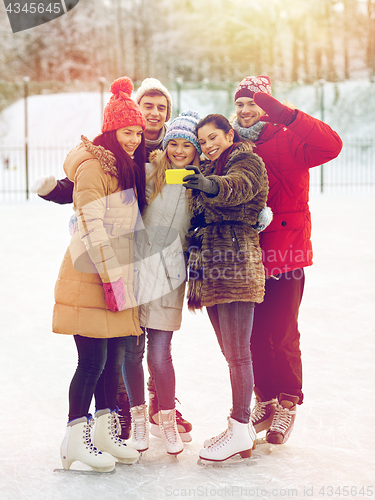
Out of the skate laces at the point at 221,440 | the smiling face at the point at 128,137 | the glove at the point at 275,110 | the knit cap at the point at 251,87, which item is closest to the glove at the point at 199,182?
the smiling face at the point at 128,137

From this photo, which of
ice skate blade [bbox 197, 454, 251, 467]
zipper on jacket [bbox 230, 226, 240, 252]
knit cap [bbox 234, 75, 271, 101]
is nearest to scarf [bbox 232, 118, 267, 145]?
knit cap [bbox 234, 75, 271, 101]

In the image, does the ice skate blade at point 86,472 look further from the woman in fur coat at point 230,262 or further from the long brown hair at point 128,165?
the long brown hair at point 128,165

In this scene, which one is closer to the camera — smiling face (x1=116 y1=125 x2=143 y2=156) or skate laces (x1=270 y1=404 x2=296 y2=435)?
smiling face (x1=116 y1=125 x2=143 y2=156)

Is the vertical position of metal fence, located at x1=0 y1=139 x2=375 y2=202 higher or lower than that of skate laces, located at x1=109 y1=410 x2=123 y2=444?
higher

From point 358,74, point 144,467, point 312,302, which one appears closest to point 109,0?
point 358,74

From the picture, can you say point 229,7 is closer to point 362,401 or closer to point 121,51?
point 121,51

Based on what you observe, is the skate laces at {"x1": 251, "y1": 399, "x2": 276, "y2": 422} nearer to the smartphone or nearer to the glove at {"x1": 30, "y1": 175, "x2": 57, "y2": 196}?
the smartphone

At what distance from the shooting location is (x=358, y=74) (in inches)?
1335

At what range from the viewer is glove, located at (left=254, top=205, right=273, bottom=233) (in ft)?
6.95

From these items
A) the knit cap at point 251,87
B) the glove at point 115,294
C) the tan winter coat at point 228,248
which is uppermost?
the knit cap at point 251,87

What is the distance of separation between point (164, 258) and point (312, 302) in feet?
9.33

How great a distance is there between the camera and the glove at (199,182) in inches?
75.0

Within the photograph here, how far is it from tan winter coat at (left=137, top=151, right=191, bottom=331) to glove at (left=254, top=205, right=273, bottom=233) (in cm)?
30

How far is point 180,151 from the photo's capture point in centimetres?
215
